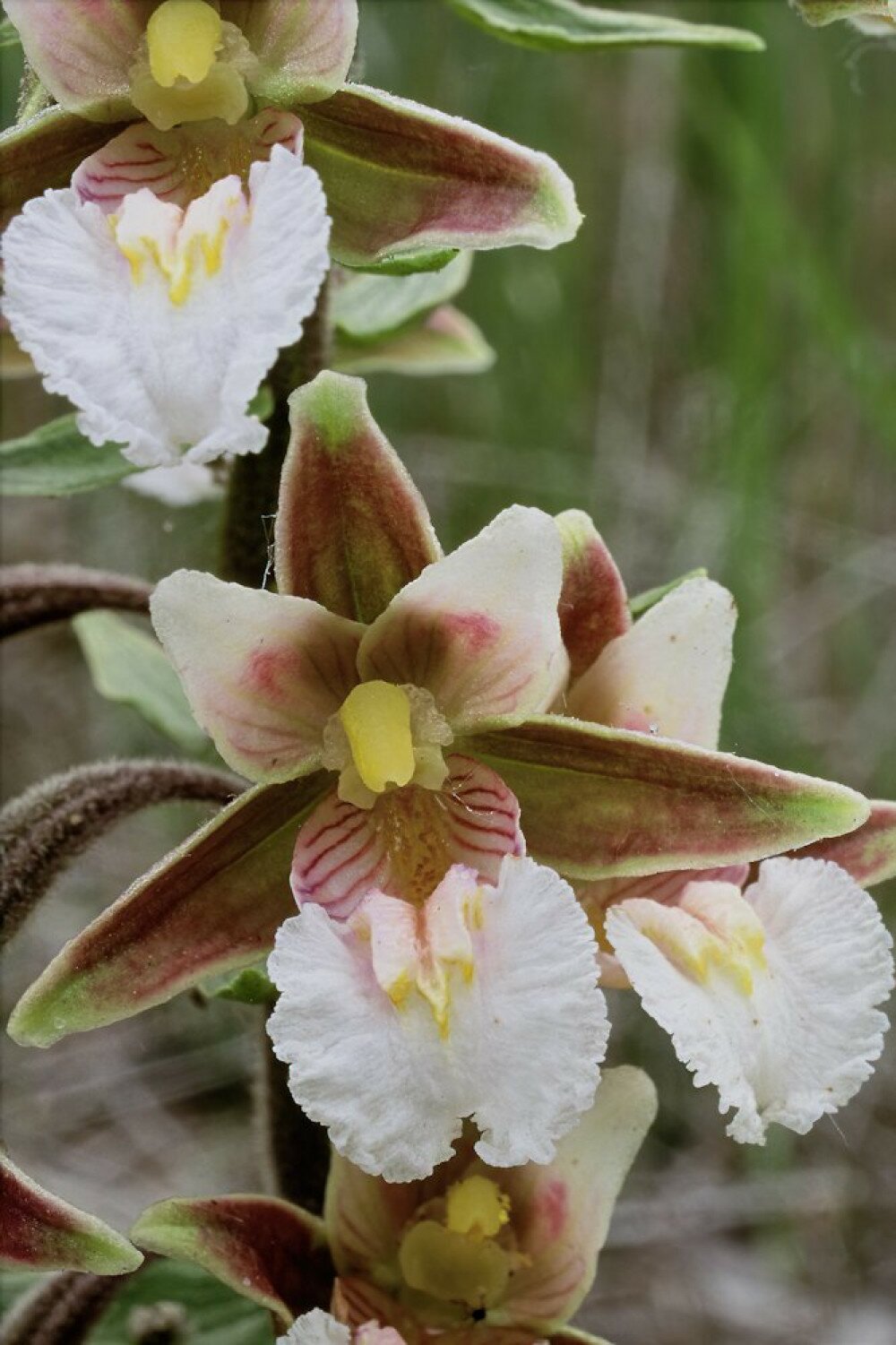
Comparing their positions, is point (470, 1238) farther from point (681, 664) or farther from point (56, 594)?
point (56, 594)

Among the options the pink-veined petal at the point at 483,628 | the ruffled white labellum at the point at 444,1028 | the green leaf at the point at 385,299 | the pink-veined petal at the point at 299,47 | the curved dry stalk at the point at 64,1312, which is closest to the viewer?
the ruffled white labellum at the point at 444,1028

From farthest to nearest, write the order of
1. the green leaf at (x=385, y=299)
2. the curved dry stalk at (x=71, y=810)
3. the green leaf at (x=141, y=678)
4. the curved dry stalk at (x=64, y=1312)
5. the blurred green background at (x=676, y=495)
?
the blurred green background at (x=676, y=495) → the green leaf at (x=141, y=678) → the green leaf at (x=385, y=299) → the curved dry stalk at (x=64, y=1312) → the curved dry stalk at (x=71, y=810)

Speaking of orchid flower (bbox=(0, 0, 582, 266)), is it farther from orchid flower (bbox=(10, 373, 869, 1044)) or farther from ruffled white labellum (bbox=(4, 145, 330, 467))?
orchid flower (bbox=(10, 373, 869, 1044))

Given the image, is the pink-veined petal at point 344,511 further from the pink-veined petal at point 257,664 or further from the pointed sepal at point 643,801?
the pointed sepal at point 643,801

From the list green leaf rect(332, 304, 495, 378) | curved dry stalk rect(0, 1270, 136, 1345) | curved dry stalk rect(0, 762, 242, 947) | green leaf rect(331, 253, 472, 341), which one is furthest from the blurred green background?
curved dry stalk rect(0, 1270, 136, 1345)

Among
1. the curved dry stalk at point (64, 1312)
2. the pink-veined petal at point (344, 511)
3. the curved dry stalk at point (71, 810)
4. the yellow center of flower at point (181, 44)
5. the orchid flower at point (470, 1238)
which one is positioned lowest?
the curved dry stalk at point (64, 1312)

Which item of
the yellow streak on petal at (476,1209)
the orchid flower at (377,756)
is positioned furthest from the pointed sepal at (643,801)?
the yellow streak on petal at (476,1209)

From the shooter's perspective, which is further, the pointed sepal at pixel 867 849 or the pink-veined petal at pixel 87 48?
the pointed sepal at pixel 867 849

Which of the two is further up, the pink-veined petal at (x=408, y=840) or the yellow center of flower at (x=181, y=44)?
the yellow center of flower at (x=181, y=44)
